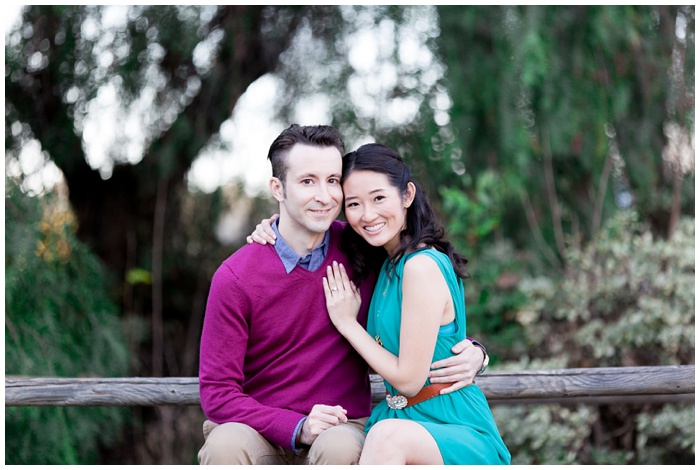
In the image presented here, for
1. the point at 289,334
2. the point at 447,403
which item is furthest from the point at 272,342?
the point at 447,403

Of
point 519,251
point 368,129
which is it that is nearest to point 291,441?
point 368,129


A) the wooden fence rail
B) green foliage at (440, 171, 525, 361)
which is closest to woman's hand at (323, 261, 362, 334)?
the wooden fence rail

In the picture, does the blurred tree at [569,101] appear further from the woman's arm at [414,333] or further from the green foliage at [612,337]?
the woman's arm at [414,333]

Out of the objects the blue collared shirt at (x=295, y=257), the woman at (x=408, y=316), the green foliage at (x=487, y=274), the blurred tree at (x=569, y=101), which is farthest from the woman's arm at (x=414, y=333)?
the green foliage at (x=487, y=274)

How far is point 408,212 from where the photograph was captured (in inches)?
79.7

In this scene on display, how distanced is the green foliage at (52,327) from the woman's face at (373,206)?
6.71 feet

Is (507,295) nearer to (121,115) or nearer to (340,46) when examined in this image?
(340,46)

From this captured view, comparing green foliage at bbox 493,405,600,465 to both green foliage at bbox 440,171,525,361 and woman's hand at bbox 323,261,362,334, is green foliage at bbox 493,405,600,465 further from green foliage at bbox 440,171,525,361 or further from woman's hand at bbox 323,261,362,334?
woman's hand at bbox 323,261,362,334

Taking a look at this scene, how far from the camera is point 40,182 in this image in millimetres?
3752

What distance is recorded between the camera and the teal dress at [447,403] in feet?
5.98

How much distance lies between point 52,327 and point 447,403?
2.29 m

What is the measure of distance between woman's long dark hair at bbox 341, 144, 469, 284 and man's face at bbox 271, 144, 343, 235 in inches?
1.6

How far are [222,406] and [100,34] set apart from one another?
2.80 metres

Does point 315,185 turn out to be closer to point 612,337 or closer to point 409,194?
point 409,194
